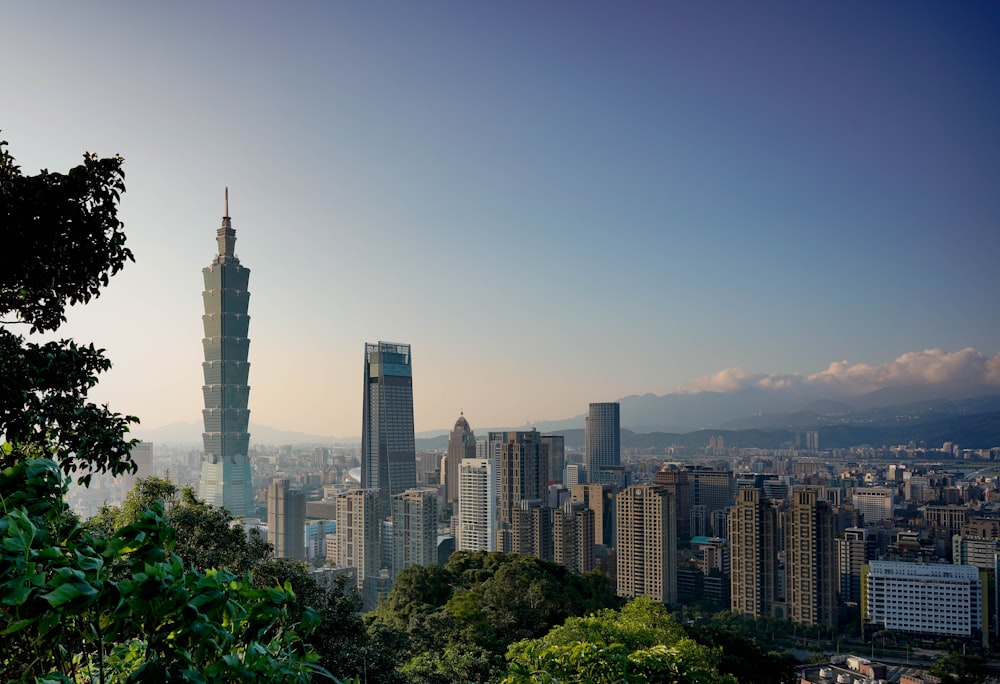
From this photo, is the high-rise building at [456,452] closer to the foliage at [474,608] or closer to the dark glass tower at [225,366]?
the dark glass tower at [225,366]

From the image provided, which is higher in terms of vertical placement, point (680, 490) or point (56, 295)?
point (56, 295)

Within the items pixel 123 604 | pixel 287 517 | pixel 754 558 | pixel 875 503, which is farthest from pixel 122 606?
pixel 287 517

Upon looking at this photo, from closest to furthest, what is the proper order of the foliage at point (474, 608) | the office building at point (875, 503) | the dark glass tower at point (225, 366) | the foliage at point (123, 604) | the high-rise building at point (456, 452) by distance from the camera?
the foliage at point (123, 604), the foliage at point (474, 608), the office building at point (875, 503), the dark glass tower at point (225, 366), the high-rise building at point (456, 452)

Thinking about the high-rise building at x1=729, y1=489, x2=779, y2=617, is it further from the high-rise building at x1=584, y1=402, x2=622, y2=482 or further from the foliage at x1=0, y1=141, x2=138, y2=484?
the high-rise building at x1=584, y1=402, x2=622, y2=482

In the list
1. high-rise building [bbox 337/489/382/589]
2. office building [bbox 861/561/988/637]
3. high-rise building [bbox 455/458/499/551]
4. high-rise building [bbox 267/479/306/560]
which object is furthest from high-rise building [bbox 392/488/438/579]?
office building [bbox 861/561/988/637]

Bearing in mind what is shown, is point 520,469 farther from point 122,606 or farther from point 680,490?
point 122,606

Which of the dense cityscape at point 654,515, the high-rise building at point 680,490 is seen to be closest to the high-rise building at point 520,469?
the dense cityscape at point 654,515

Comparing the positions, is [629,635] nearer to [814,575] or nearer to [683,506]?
[814,575]
